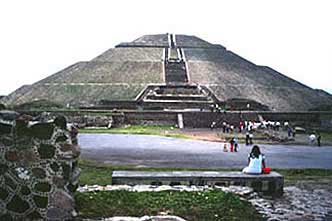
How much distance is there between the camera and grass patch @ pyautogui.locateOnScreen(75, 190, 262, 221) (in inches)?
393

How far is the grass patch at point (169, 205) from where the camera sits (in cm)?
998

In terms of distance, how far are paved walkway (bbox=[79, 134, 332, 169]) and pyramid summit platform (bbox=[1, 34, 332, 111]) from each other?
1020 inches

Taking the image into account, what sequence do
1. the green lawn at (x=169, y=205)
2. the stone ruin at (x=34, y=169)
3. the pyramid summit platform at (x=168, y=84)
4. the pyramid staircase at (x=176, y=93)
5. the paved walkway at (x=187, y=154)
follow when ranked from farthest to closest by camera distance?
1. the pyramid summit platform at (x=168, y=84)
2. the pyramid staircase at (x=176, y=93)
3. the paved walkway at (x=187, y=154)
4. the green lawn at (x=169, y=205)
5. the stone ruin at (x=34, y=169)

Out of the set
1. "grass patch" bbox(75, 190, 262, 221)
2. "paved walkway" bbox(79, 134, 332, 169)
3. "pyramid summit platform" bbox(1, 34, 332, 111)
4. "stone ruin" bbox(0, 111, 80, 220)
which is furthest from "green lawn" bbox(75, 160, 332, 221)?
"pyramid summit platform" bbox(1, 34, 332, 111)

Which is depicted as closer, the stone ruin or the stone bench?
the stone ruin

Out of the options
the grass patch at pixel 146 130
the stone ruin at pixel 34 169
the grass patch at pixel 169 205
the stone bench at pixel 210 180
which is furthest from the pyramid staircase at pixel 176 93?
the stone ruin at pixel 34 169

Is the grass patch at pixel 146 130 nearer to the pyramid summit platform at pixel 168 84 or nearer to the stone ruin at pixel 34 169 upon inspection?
the pyramid summit platform at pixel 168 84

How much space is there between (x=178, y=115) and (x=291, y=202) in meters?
39.2

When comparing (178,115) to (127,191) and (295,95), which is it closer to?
(295,95)

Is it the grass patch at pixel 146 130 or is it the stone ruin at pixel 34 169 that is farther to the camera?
the grass patch at pixel 146 130

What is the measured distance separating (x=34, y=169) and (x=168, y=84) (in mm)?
57624

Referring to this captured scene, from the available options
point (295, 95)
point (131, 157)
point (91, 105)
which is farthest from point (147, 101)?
point (131, 157)

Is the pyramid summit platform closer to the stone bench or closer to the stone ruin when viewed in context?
the stone bench

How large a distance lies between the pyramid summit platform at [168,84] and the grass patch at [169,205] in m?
45.6
